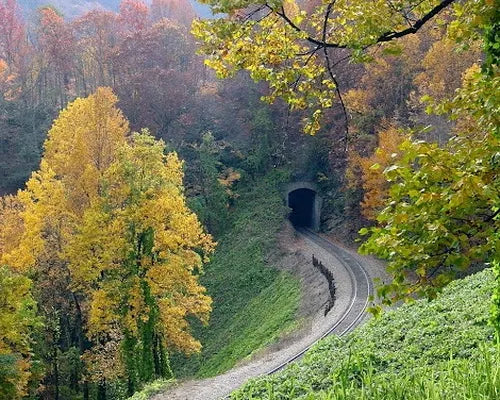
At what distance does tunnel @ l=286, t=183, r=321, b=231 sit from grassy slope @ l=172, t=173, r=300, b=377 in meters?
2.82

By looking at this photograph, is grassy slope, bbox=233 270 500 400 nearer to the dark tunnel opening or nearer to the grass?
the grass

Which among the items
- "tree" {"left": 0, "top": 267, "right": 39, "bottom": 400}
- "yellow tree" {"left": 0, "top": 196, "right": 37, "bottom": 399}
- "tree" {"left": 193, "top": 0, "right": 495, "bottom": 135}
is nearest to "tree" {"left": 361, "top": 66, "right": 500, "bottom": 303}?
"tree" {"left": 193, "top": 0, "right": 495, "bottom": 135}

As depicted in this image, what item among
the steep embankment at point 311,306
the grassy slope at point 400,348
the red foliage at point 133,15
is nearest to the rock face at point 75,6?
the red foliage at point 133,15

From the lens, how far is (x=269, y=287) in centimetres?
3603

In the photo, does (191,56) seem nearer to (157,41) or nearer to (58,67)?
(157,41)

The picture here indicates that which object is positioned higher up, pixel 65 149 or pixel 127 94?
pixel 127 94

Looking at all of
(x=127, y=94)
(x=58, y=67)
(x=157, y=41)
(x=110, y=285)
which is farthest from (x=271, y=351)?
(x=58, y=67)

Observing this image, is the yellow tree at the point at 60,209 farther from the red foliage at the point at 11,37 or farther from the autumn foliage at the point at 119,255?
the red foliage at the point at 11,37

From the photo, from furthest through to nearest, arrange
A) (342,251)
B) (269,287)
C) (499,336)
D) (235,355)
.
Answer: (342,251)
(269,287)
(235,355)
(499,336)

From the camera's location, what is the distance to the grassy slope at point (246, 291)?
28688 mm

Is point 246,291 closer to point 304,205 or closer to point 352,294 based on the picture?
point 352,294

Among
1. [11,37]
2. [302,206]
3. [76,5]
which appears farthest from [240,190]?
[76,5]

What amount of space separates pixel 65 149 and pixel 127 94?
91.2ft

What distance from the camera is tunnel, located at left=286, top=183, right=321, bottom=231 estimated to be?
49.8 m
